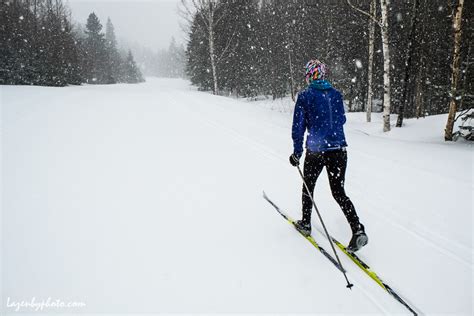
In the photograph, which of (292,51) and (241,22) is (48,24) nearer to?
(241,22)

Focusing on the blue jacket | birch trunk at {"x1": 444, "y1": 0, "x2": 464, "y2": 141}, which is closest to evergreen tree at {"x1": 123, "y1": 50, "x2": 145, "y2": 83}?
birch trunk at {"x1": 444, "y1": 0, "x2": 464, "y2": 141}

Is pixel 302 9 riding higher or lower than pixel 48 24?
lower

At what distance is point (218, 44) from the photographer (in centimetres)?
2978

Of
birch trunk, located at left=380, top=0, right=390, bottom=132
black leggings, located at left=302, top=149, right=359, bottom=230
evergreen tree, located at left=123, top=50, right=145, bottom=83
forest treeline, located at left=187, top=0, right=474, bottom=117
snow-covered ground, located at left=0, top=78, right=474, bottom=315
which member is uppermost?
evergreen tree, located at left=123, top=50, right=145, bottom=83

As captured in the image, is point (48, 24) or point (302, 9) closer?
point (302, 9)

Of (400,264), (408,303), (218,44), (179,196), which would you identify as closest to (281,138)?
(179,196)

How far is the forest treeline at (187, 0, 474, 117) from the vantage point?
20.7 m

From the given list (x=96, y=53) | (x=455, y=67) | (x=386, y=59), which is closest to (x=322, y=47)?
(x=386, y=59)

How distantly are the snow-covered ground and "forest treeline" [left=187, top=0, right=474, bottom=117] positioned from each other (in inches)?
431

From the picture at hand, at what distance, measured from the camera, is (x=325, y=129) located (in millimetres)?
3270

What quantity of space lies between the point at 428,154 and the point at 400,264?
5112 millimetres

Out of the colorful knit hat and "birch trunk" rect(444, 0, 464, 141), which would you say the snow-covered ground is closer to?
"birch trunk" rect(444, 0, 464, 141)

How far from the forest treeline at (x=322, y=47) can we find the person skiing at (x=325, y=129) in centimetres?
1254

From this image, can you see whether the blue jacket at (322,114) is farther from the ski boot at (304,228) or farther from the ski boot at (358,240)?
the ski boot at (304,228)
